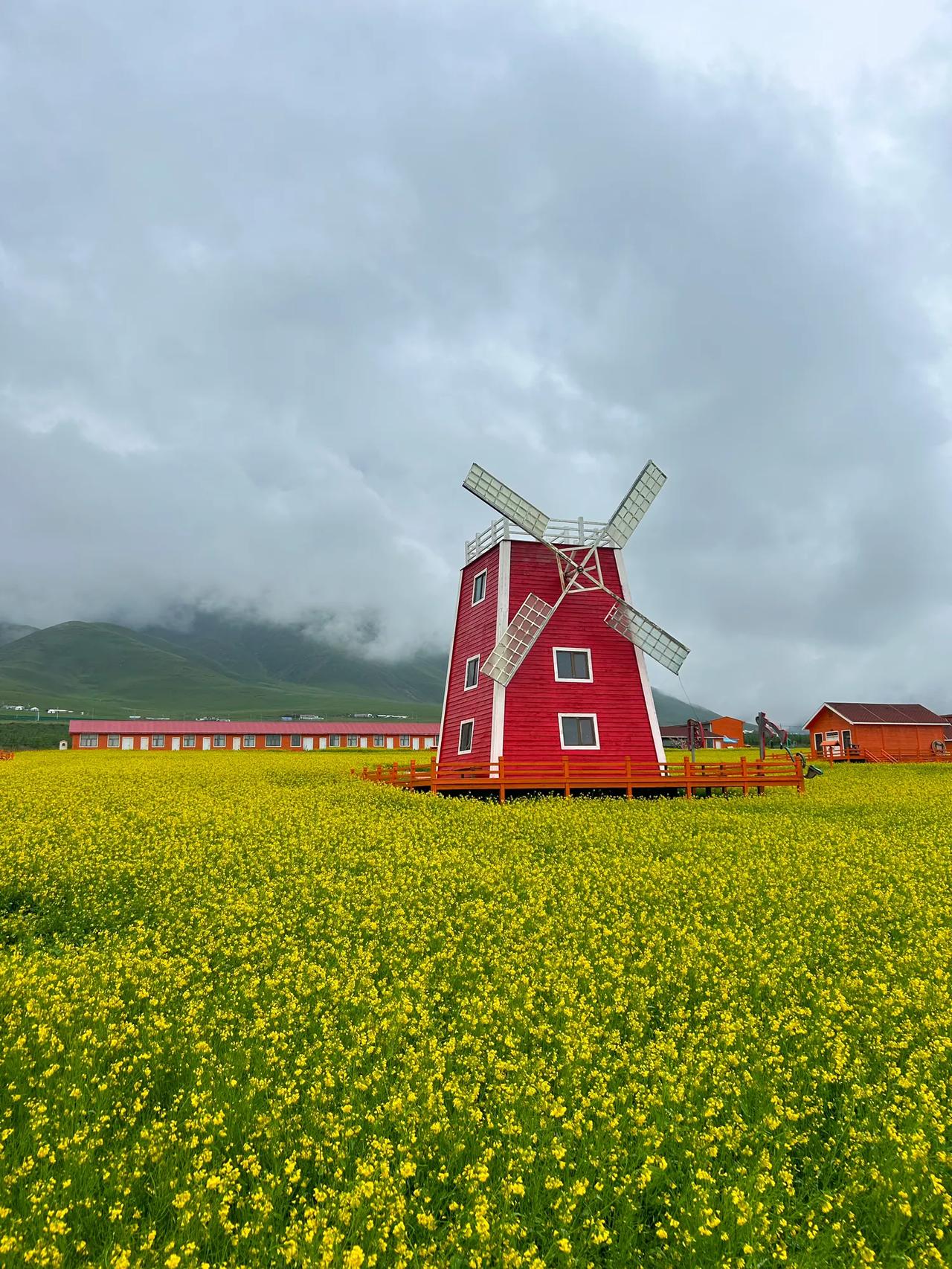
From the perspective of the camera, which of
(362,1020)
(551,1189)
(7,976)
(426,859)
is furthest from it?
(426,859)

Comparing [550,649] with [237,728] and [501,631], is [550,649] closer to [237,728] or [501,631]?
[501,631]

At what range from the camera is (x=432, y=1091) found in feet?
28.7

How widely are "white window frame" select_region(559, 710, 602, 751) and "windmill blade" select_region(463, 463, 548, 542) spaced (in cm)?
880

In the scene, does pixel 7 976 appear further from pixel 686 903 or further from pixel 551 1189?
pixel 686 903

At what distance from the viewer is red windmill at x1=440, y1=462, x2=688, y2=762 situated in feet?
115

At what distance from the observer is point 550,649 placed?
36469mm

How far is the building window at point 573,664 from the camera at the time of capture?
120 feet

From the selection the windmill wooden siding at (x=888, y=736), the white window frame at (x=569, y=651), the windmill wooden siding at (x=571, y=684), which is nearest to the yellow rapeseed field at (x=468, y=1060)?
the windmill wooden siding at (x=571, y=684)

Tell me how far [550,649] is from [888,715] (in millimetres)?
58677

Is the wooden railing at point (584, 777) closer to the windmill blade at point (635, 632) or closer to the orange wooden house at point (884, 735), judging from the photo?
the windmill blade at point (635, 632)

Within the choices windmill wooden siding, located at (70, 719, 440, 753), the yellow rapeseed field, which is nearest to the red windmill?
the yellow rapeseed field

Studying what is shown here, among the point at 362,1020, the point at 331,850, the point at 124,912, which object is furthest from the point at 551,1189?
the point at 331,850

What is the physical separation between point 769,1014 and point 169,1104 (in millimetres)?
8211

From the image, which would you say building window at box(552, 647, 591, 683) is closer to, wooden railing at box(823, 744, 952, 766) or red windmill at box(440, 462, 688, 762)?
red windmill at box(440, 462, 688, 762)
